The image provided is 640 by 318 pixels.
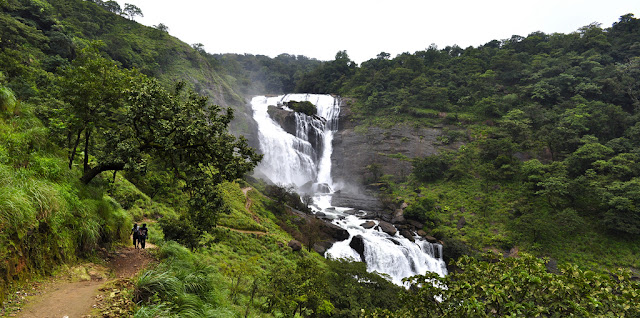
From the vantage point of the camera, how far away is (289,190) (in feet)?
116

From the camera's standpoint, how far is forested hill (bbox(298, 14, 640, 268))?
28672 millimetres

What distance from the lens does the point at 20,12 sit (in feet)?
113

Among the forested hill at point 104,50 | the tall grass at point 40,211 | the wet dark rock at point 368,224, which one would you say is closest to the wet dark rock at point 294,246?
the wet dark rock at point 368,224

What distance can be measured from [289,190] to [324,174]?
56.8 feet

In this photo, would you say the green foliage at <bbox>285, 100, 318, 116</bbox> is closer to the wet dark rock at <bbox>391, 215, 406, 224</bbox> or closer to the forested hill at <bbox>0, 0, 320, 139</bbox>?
the forested hill at <bbox>0, 0, 320, 139</bbox>

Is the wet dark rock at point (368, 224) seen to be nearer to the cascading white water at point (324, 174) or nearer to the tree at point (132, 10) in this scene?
the cascading white water at point (324, 174)

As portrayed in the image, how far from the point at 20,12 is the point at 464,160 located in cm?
6322

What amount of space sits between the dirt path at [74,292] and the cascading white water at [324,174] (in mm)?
20953

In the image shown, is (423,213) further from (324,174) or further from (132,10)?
(132,10)

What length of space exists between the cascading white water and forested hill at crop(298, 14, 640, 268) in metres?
5.60

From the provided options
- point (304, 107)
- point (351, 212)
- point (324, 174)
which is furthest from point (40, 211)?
point (304, 107)

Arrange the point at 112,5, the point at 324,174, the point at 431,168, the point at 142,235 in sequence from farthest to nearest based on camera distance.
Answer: the point at 112,5 < the point at 324,174 < the point at 431,168 < the point at 142,235

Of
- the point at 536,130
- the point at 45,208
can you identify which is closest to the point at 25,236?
the point at 45,208

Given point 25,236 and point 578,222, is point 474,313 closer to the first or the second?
point 25,236
